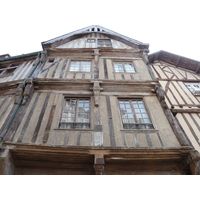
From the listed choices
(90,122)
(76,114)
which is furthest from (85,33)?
(90,122)

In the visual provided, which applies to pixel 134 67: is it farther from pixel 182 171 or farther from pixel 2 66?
pixel 2 66

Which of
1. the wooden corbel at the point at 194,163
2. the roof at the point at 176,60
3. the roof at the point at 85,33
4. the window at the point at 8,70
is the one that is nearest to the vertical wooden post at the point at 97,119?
the wooden corbel at the point at 194,163

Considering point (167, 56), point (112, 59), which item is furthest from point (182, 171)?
point (167, 56)

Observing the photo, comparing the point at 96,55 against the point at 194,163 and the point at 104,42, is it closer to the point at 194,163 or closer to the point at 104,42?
the point at 104,42

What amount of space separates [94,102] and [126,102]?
1.28 meters

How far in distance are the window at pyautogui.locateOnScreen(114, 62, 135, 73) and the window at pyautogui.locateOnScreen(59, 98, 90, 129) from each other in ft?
8.81

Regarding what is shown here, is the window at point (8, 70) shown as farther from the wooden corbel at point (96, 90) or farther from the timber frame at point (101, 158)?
the timber frame at point (101, 158)

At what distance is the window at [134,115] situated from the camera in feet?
16.3

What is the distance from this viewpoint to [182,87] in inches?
307

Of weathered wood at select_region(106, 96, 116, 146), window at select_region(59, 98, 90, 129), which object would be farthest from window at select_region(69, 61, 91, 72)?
weathered wood at select_region(106, 96, 116, 146)

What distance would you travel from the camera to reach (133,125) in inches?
196

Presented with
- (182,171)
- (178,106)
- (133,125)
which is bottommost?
(182,171)

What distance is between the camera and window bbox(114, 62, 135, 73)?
752cm

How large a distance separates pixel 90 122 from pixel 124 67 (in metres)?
3.91
